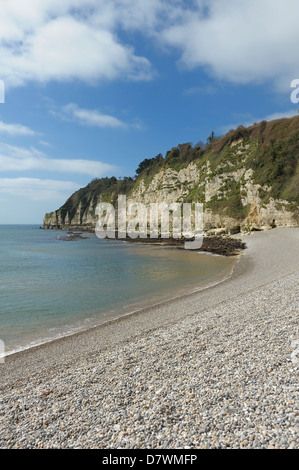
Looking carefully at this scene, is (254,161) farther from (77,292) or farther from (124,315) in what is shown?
(124,315)

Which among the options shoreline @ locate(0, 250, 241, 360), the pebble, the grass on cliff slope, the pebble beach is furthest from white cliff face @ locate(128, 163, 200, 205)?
the pebble

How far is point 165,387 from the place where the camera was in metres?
4.89

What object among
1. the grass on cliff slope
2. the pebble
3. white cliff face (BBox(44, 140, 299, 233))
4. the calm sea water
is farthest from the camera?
the grass on cliff slope

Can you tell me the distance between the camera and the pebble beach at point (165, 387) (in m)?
3.68

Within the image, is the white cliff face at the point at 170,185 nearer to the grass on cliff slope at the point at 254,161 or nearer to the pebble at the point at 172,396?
the grass on cliff slope at the point at 254,161

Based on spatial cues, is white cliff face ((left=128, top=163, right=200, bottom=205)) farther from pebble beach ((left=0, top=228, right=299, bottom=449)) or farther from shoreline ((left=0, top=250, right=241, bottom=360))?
pebble beach ((left=0, top=228, right=299, bottom=449))

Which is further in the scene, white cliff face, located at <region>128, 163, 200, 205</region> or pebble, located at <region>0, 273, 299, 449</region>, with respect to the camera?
white cliff face, located at <region>128, 163, 200, 205</region>

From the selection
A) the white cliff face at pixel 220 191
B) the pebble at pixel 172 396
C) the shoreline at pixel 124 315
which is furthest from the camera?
the white cliff face at pixel 220 191

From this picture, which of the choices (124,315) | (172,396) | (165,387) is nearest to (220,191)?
(124,315)

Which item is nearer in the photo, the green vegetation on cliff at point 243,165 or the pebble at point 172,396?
the pebble at point 172,396

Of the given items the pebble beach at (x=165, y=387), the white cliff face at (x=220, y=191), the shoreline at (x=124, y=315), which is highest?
the white cliff face at (x=220, y=191)

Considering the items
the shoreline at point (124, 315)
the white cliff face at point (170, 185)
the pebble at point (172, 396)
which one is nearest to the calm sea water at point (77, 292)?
the shoreline at point (124, 315)

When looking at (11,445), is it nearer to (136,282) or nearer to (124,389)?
(124,389)

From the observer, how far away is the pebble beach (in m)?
3.68
